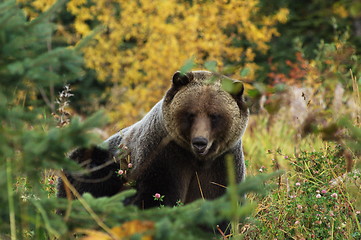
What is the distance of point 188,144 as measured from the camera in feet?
14.7

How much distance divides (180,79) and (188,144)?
530 millimetres

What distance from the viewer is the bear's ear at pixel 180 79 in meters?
4.47

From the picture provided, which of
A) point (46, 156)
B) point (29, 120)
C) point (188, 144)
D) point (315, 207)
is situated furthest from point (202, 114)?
point (46, 156)

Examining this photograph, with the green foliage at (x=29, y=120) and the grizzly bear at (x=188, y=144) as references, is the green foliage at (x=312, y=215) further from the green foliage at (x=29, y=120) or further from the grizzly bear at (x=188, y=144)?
the green foliage at (x=29, y=120)

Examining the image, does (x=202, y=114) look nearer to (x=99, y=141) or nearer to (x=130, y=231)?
(x=99, y=141)

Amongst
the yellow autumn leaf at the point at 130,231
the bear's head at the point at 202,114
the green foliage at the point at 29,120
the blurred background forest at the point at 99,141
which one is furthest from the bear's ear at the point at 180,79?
the yellow autumn leaf at the point at 130,231

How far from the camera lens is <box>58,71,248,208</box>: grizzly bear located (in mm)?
4359

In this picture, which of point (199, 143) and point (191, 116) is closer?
point (199, 143)

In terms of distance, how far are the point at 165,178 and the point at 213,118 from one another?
0.61 metres

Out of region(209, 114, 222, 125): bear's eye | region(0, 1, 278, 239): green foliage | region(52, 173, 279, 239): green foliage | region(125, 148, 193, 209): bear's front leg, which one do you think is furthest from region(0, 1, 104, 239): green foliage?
region(209, 114, 222, 125): bear's eye

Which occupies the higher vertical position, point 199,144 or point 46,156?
point 46,156

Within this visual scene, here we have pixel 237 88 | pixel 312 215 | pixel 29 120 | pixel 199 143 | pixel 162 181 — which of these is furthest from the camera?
pixel 162 181

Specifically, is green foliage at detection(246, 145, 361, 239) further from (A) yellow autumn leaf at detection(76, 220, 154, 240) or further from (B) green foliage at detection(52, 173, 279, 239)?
(A) yellow autumn leaf at detection(76, 220, 154, 240)

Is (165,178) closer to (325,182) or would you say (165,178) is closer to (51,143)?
(325,182)
